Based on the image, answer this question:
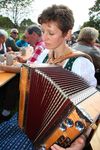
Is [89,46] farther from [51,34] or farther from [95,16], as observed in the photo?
[95,16]

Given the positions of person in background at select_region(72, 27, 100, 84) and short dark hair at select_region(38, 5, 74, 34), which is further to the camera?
person in background at select_region(72, 27, 100, 84)

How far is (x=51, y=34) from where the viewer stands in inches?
79.7

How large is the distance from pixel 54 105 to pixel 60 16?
32.4 inches

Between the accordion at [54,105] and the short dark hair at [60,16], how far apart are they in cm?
44

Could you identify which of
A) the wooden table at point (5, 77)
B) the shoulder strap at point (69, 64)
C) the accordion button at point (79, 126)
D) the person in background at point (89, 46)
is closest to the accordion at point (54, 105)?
the accordion button at point (79, 126)

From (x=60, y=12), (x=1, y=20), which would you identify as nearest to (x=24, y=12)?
(x=1, y=20)

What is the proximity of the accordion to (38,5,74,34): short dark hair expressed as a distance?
44 centimetres

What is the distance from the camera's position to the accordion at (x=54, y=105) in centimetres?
128

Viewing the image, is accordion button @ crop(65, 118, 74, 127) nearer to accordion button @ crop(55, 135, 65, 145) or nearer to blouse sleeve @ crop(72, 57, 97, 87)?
accordion button @ crop(55, 135, 65, 145)

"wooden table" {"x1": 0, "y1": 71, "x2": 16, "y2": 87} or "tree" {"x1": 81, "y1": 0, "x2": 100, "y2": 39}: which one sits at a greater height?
"wooden table" {"x1": 0, "y1": 71, "x2": 16, "y2": 87}

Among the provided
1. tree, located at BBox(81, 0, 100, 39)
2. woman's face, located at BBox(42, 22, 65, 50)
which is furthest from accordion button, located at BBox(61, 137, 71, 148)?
tree, located at BBox(81, 0, 100, 39)

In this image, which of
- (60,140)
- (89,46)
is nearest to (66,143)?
(60,140)

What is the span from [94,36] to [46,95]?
307cm

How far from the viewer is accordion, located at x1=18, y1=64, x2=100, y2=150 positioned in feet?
4.19
